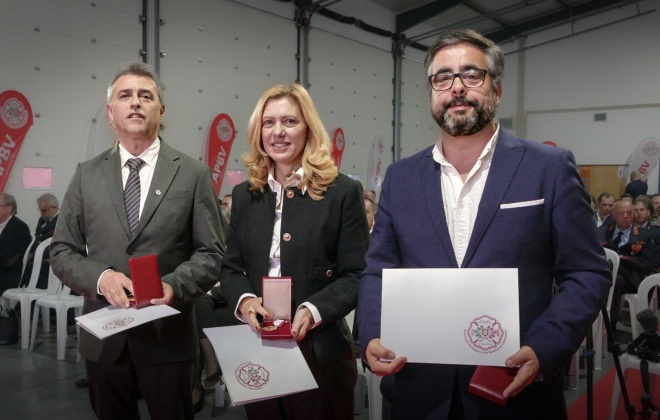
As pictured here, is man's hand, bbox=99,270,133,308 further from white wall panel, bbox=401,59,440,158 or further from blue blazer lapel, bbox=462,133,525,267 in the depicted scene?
white wall panel, bbox=401,59,440,158

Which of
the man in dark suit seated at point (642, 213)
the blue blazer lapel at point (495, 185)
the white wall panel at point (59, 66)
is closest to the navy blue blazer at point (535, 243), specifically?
the blue blazer lapel at point (495, 185)

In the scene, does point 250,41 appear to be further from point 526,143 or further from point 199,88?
point 526,143

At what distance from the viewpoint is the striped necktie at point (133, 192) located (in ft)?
5.90

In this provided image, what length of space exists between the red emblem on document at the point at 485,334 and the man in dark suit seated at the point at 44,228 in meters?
5.42

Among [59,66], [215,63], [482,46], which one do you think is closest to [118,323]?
[482,46]

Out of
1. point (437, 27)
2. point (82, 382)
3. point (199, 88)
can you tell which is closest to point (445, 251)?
point (82, 382)

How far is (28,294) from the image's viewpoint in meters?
5.16

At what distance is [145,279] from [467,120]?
1.00 metres

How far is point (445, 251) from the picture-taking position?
131 cm

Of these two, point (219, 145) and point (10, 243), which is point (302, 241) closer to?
point (10, 243)

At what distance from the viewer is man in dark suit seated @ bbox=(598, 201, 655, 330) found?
5410mm

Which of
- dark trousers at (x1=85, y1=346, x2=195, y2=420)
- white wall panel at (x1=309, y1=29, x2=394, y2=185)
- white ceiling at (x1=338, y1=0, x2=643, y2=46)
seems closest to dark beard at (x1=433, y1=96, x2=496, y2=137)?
dark trousers at (x1=85, y1=346, x2=195, y2=420)

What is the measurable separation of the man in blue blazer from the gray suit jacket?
658 mm

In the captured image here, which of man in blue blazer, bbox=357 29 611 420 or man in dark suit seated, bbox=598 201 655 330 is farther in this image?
man in dark suit seated, bbox=598 201 655 330
